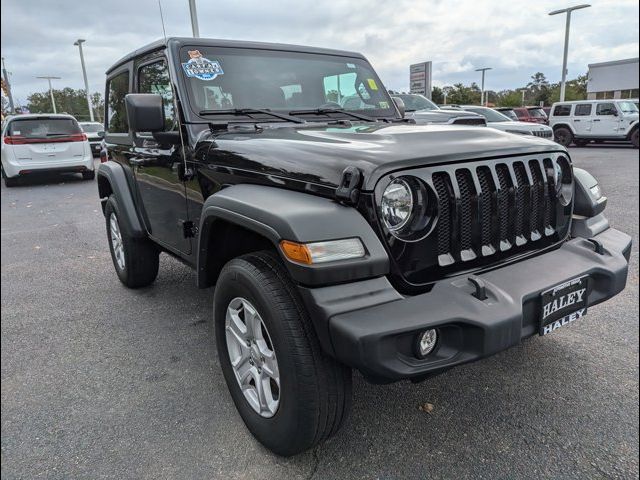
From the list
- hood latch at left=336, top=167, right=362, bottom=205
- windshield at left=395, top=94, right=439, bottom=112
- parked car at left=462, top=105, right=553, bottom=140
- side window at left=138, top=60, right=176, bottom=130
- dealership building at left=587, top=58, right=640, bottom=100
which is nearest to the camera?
hood latch at left=336, top=167, right=362, bottom=205

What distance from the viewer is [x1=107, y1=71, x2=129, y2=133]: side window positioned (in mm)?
4016

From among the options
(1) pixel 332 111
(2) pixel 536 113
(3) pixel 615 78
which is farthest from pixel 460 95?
(1) pixel 332 111

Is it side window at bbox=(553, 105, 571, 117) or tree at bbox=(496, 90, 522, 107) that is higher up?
tree at bbox=(496, 90, 522, 107)

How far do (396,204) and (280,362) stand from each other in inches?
31.4

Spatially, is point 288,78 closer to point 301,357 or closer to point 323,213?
point 323,213

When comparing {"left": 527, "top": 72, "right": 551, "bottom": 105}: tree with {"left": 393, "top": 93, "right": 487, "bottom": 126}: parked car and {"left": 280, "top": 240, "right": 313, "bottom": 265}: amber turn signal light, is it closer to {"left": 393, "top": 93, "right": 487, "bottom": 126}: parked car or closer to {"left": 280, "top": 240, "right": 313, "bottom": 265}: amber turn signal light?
{"left": 393, "top": 93, "right": 487, "bottom": 126}: parked car

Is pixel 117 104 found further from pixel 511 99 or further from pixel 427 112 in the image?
pixel 511 99

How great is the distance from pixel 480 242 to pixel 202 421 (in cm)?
166

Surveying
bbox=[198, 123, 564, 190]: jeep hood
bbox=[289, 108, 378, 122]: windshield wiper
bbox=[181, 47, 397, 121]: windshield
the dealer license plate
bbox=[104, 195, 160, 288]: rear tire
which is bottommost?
bbox=[104, 195, 160, 288]: rear tire

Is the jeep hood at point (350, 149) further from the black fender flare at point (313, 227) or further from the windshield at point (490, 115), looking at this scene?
the windshield at point (490, 115)

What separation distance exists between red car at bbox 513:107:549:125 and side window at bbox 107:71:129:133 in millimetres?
21316

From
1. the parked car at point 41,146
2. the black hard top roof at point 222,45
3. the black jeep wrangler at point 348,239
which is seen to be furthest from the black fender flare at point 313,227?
the parked car at point 41,146

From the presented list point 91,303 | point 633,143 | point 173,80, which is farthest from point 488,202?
point 633,143

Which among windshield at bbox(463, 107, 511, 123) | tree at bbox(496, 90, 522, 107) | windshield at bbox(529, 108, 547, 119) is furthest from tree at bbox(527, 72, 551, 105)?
windshield at bbox(463, 107, 511, 123)
